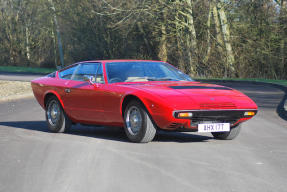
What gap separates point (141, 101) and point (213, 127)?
113 cm

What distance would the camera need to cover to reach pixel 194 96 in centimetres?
853

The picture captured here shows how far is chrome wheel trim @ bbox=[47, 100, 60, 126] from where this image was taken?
35.4 feet

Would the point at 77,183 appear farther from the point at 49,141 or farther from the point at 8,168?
the point at 49,141

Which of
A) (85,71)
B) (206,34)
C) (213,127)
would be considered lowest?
(213,127)

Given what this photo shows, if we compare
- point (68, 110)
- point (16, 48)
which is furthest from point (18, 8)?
point (68, 110)

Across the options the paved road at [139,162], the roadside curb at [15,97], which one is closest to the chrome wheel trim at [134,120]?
the paved road at [139,162]

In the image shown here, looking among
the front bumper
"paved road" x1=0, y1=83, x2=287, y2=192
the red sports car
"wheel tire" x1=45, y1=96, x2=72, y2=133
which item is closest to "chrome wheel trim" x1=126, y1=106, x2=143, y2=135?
the red sports car

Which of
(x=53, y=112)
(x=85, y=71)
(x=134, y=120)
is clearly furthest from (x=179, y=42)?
(x=134, y=120)

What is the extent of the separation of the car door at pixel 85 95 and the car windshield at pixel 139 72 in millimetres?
236

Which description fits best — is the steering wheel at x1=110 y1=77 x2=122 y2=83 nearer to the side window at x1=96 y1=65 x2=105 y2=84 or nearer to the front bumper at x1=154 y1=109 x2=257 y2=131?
the side window at x1=96 y1=65 x2=105 y2=84

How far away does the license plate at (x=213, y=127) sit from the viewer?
28.1ft

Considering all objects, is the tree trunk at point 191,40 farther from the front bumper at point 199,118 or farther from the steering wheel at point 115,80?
the front bumper at point 199,118

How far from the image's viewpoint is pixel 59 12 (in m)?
45.5

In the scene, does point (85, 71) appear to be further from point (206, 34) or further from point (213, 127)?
point (206, 34)
